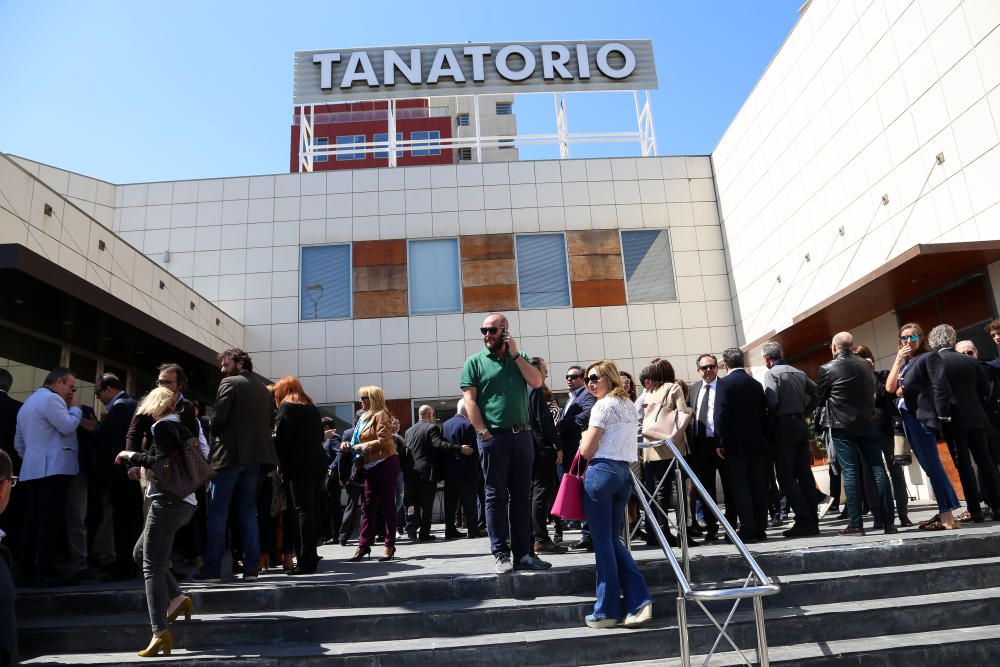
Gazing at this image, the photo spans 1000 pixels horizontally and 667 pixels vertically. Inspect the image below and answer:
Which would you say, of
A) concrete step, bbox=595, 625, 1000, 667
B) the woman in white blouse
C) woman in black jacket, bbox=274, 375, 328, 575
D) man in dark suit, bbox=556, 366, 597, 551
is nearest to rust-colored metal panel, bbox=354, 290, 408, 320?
man in dark suit, bbox=556, 366, 597, 551

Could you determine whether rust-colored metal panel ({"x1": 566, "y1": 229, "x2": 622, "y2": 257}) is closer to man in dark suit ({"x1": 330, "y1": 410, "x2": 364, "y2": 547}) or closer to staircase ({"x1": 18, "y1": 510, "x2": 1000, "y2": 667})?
man in dark suit ({"x1": 330, "y1": 410, "x2": 364, "y2": 547})

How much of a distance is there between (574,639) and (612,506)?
31.9 inches

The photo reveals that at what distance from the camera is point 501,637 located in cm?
416

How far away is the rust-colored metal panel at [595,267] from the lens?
49.6ft

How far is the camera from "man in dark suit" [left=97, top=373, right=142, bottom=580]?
222 inches

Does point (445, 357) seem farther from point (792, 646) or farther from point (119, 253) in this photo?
point (792, 646)

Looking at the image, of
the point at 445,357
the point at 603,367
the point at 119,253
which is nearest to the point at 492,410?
the point at 603,367

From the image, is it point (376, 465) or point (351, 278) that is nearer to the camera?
point (376, 465)

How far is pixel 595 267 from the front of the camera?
49.8 feet

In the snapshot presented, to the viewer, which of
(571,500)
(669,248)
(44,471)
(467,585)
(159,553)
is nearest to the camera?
(159,553)

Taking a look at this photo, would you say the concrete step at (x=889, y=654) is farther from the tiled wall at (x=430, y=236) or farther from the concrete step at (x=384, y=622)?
the tiled wall at (x=430, y=236)

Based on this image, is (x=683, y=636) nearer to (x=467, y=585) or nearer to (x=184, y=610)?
(x=467, y=585)

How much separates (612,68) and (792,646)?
15.6m

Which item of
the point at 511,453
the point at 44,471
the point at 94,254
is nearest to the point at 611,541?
the point at 511,453
